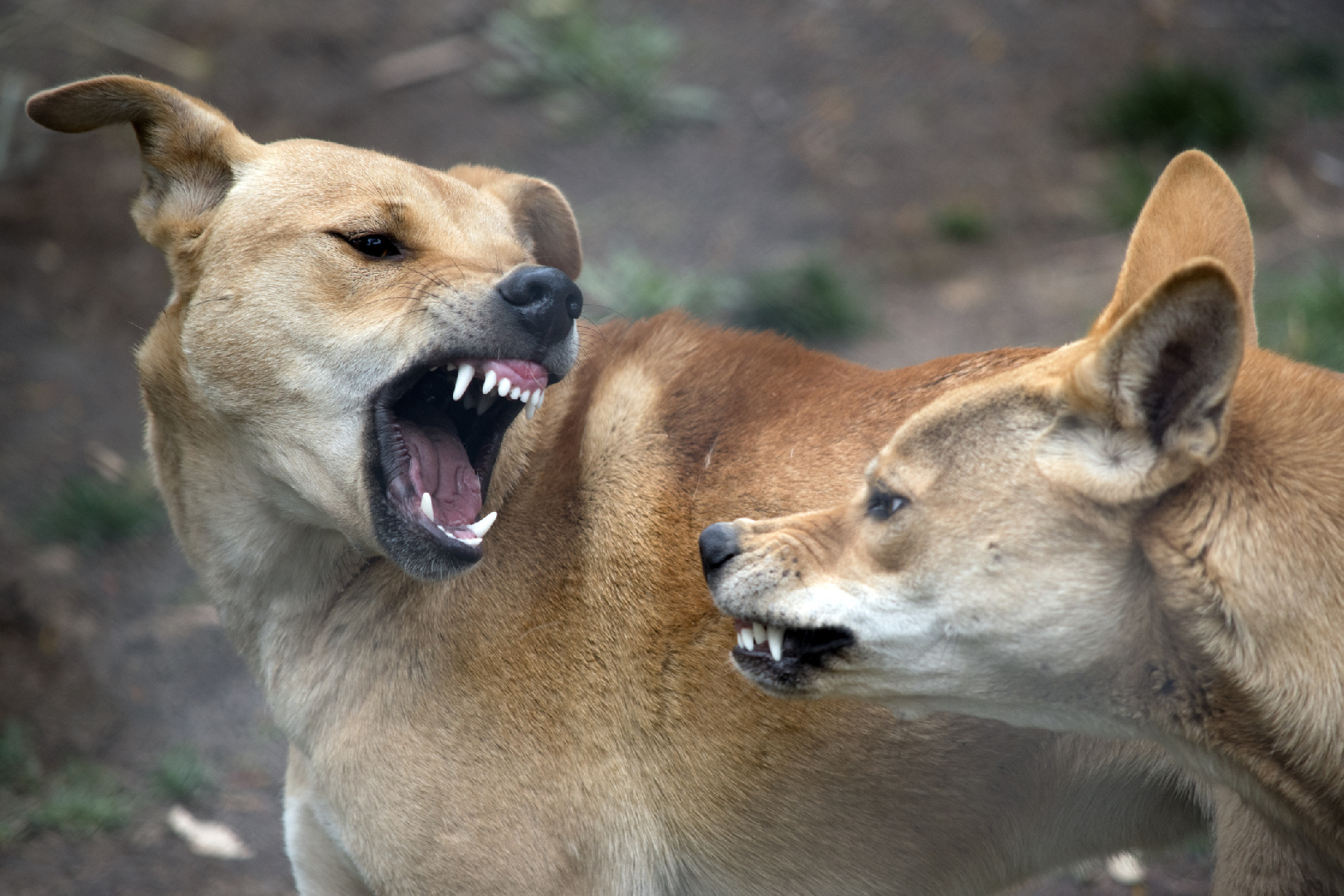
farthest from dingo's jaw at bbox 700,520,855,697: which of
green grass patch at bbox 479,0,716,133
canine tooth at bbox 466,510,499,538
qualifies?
green grass patch at bbox 479,0,716,133

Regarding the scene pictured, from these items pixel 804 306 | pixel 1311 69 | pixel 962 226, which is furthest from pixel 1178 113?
pixel 804 306

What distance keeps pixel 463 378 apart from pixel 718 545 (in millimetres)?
694

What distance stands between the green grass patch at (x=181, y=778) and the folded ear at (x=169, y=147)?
6.66 ft

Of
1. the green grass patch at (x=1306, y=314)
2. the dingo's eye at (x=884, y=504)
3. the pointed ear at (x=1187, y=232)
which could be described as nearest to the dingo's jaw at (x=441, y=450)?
the dingo's eye at (x=884, y=504)

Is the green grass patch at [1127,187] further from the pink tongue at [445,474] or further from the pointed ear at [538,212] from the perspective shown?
the pink tongue at [445,474]

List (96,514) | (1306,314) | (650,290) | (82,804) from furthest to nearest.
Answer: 1. (650,290)
2. (1306,314)
3. (96,514)
4. (82,804)

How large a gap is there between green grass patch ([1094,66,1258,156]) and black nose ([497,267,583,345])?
5308 mm

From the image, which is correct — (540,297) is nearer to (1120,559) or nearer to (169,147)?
(169,147)

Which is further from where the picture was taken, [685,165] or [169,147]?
[685,165]

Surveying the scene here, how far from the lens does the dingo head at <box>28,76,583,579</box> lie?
2441mm

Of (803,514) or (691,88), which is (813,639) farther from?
(691,88)

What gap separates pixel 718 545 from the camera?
232 centimetres

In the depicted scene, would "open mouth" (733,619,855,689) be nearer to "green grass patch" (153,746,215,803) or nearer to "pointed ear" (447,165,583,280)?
"pointed ear" (447,165,583,280)

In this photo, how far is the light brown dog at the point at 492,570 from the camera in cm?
246
